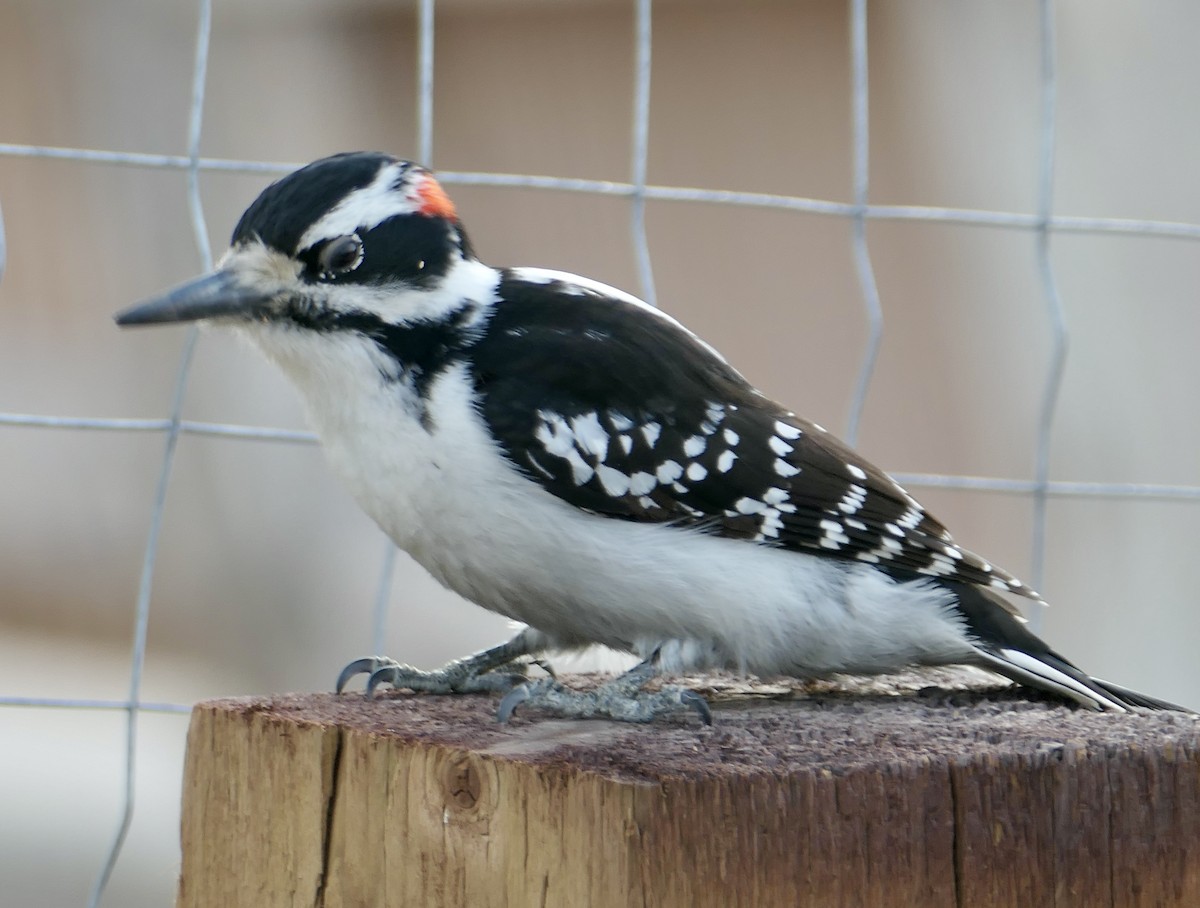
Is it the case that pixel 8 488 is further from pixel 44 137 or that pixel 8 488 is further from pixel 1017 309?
pixel 1017 309

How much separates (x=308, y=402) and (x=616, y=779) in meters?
1.06

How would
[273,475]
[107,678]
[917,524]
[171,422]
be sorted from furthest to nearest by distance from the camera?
[107,678] < [273,475] < [171,422] < [917,524]

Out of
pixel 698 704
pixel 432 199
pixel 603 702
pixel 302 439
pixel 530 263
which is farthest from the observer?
pixel 530 263

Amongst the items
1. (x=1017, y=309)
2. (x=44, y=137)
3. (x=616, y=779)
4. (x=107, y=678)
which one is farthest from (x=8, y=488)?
(x=616, y=779)

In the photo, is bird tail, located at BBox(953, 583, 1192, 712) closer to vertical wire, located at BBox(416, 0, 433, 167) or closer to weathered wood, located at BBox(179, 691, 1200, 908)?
weathered wood, located at BBox(179, 691, 1200, 908)

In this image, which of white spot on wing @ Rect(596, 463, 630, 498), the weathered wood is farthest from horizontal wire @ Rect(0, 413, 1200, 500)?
the weathered wood

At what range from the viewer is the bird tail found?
228 cm

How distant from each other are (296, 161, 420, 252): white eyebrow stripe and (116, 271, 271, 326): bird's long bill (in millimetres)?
109

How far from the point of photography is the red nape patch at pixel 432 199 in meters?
2.46

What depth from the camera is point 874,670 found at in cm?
255

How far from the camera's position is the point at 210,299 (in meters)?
2.27

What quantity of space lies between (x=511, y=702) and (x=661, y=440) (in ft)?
1.84

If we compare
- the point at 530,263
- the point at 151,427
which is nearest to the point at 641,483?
the point at 151,427

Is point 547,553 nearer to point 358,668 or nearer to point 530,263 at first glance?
point 358,668
